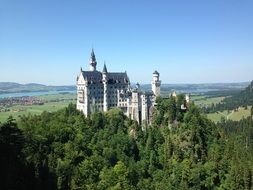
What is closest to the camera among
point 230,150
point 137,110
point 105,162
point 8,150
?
point 8,150

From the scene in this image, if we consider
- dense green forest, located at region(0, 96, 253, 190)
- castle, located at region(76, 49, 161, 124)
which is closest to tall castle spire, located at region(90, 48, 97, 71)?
castle, located at region(76, 49, 161, 124)

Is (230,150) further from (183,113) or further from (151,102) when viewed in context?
(151,102)

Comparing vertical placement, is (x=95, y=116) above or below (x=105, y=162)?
above

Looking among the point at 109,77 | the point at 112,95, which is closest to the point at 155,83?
the point at 112,95

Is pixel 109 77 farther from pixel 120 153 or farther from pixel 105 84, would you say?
pixel 120 153

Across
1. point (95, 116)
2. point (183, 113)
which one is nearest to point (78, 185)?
point (95, 116)

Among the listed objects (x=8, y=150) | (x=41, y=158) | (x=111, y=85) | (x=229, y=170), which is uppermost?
(x=111, y=85)
